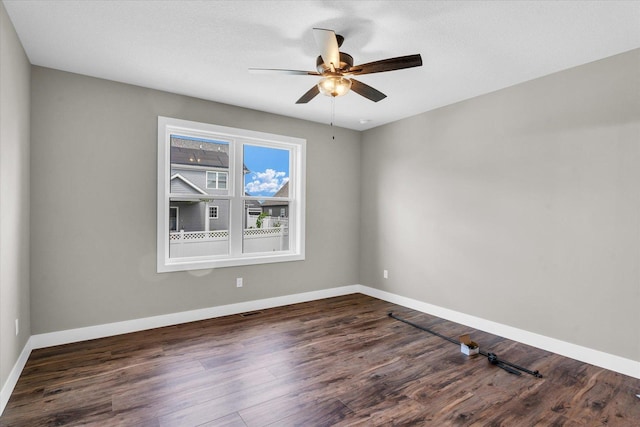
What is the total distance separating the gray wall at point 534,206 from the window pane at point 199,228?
251 centimetres

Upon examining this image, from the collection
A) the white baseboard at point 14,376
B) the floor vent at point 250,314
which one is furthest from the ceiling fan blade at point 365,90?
the white baseboard at point 14,376

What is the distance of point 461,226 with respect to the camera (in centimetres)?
403

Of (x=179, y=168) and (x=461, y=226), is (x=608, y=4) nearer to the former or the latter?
(x=461, y=226)

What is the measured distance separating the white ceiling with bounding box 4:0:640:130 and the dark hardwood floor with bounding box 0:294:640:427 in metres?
2.71

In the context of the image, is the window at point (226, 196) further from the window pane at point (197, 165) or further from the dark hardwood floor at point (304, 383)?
the dark hardwood floor at point (304, 383)

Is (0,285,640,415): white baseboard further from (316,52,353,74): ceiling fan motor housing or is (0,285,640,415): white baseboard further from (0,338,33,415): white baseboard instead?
(316,52,353,74): ceiling fan motor housing

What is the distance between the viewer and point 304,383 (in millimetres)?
2584

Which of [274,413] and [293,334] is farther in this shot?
[293,334]

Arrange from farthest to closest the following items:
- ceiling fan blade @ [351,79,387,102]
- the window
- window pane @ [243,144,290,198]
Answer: window pane @ [243,144,290,198] < the window < ceiling fan blade @ [351,79,387,102]

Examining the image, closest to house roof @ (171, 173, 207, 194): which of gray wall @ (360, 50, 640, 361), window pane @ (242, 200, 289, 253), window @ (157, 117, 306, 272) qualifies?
window @ (157, 117, 306, 272)

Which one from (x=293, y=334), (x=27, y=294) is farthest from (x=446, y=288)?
(x=27, y=294)

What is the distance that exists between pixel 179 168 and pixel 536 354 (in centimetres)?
433

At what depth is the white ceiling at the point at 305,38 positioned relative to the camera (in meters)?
2.22

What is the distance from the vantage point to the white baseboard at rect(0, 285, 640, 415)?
2754 millimetres
